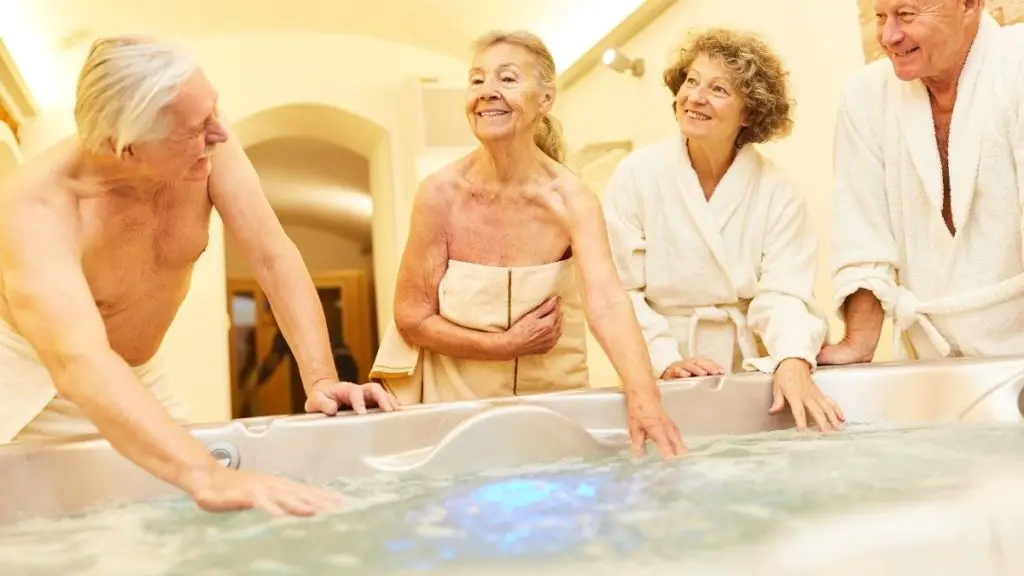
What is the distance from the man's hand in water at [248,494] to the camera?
104 cm

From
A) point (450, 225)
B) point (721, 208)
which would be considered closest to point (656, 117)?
point (721, 208)

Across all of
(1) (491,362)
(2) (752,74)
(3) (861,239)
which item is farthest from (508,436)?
(2) (752,74)

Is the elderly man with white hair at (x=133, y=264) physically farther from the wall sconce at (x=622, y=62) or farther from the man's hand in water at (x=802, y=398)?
the wall sconce at (x=622, y=62)

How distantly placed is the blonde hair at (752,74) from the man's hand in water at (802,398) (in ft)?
1.76

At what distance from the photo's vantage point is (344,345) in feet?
23.7

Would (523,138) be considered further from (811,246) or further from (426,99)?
(426,99)

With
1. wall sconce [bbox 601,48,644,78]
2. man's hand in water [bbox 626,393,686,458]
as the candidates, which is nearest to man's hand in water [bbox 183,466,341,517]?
man's hand in water [bbox 626,393,686,458]

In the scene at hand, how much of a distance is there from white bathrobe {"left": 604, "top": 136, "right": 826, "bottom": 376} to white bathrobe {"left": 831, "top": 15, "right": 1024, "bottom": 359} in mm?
109

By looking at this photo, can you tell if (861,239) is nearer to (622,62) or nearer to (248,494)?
(248,494)

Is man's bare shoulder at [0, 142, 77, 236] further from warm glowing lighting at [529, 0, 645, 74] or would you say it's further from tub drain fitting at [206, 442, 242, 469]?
warm glowing lighting at [529, 0, 645, 74]

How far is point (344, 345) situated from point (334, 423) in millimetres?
5971

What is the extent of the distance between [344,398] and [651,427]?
46 cm

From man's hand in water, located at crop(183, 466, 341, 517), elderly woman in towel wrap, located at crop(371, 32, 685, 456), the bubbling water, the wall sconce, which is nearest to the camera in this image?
the bubbling water

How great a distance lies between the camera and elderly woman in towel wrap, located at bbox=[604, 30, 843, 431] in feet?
5.85
